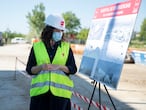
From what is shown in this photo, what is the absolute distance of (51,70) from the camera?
4227 millimetres

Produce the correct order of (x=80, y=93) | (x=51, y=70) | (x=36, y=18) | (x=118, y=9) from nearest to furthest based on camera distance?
(x=51, y=70), (x=118, y=9), (x=80, y=93), (x=36, y=18)

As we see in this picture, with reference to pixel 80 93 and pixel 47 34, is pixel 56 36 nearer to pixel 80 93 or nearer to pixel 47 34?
pixel 47 34

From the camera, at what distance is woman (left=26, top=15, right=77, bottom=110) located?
4230mm

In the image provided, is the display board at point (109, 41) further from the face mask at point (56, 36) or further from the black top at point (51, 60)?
the face mask at point (56, 36)

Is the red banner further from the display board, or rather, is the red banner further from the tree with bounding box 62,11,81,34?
the tree with bounding box 62,11,81,34

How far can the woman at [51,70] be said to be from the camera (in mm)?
4230

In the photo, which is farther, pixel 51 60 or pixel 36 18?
pixel 36 18

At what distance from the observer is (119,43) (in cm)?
634

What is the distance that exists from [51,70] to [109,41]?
276cm

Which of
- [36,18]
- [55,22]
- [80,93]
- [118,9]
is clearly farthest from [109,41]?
[36,18]

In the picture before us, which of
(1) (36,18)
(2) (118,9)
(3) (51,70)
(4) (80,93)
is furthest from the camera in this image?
(1) (36,18)

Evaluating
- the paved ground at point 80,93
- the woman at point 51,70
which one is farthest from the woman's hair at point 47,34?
the paved ground at point 80,93

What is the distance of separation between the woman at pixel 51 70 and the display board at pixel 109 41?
2.05m

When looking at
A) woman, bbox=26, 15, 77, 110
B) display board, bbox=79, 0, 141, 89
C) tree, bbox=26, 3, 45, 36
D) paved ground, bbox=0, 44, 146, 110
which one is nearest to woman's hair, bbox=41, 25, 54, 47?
woman, bbox=26, 15, 77, 110
